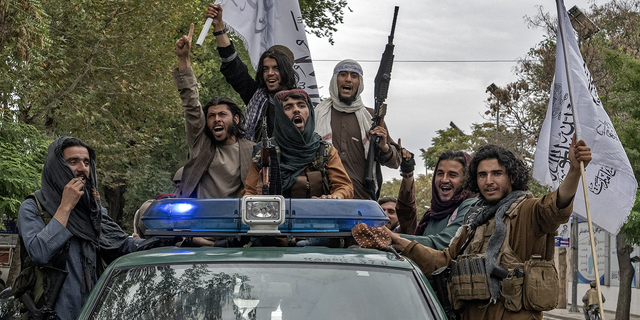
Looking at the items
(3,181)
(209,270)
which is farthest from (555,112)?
(3,181)

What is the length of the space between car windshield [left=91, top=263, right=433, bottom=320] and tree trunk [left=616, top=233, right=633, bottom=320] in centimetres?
1979

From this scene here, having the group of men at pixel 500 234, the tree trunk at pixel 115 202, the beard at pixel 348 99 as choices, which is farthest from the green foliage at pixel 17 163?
the tree trunk at pixel 115 202

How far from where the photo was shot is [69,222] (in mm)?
4375

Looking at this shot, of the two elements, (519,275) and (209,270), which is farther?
(519,275)

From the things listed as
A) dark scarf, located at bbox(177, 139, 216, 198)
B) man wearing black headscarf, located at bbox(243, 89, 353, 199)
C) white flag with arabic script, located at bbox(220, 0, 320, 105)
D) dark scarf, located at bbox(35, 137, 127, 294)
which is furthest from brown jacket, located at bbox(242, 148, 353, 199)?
white flag with arabic script, located at bbox(220, 0, 320, 105)

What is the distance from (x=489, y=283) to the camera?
3928mm

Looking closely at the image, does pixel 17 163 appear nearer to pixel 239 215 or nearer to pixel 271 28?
pixel 271 28

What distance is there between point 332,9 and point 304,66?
22939 millimetres

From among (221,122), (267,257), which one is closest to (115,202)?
(221,122)

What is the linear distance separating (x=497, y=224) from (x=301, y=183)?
131 cm

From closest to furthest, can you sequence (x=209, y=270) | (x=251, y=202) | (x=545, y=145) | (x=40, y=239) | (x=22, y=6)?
(x=209, y=270) → (x=251, y=202) → (x=40, y=239) → (x=545, y=145) → (x=22, y=6)

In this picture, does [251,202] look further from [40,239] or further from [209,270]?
[40,239]

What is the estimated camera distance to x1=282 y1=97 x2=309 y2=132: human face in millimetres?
4977

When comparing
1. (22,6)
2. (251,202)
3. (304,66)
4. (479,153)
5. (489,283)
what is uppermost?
(22,6)
